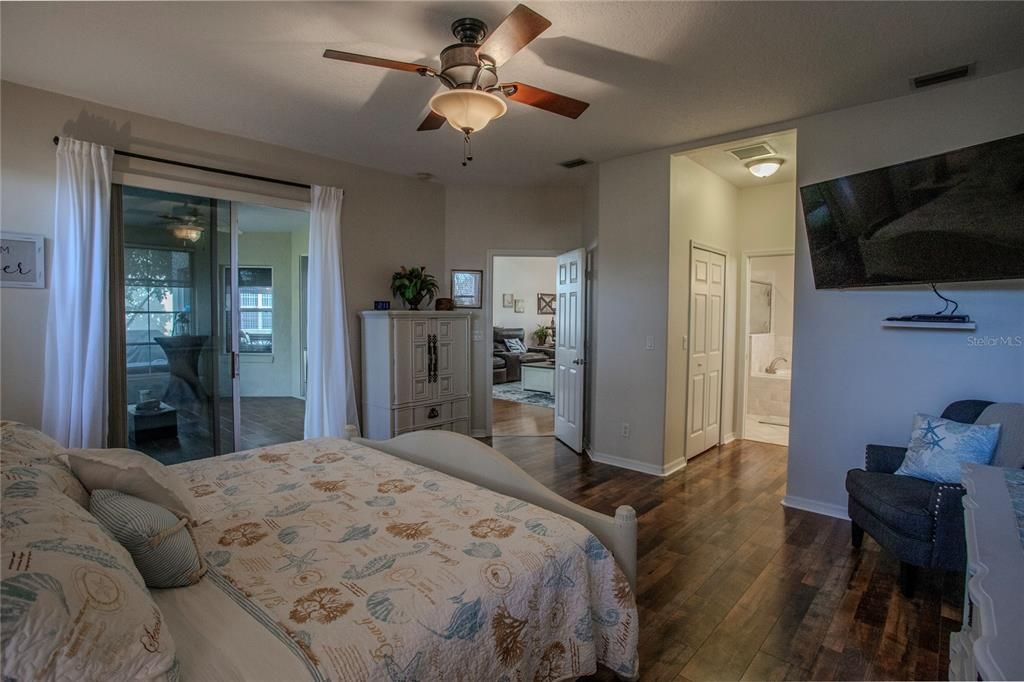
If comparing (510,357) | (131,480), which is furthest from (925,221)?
(510,357)

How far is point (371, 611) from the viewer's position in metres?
1.15

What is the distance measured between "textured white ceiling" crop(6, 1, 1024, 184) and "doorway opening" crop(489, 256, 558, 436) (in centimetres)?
380

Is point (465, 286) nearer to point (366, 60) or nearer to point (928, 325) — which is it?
point (366, 60)

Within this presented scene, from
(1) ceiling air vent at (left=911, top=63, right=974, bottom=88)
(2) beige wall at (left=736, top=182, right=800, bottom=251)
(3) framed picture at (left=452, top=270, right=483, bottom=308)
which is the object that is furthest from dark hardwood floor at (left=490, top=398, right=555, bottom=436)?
(1) ceiling air vent at (left=911, top=63, right=974, bottom=88)

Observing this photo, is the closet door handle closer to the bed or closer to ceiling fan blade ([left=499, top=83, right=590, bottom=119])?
the bed

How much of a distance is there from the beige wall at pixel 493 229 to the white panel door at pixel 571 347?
38cm

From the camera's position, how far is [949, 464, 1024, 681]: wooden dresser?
0.71 meters

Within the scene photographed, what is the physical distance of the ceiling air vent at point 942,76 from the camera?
261 cm

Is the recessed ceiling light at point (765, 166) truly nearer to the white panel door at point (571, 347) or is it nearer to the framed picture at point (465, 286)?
the white panel door at point (571, 347)

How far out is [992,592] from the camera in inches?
34.5

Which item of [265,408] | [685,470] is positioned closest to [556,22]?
[685,470]

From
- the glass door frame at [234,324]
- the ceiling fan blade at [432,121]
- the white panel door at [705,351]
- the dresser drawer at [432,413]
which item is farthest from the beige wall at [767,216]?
the glass door frame at [234,324]

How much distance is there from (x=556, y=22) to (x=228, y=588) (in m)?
2.45

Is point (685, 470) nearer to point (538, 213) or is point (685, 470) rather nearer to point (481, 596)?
point (538, 213)
